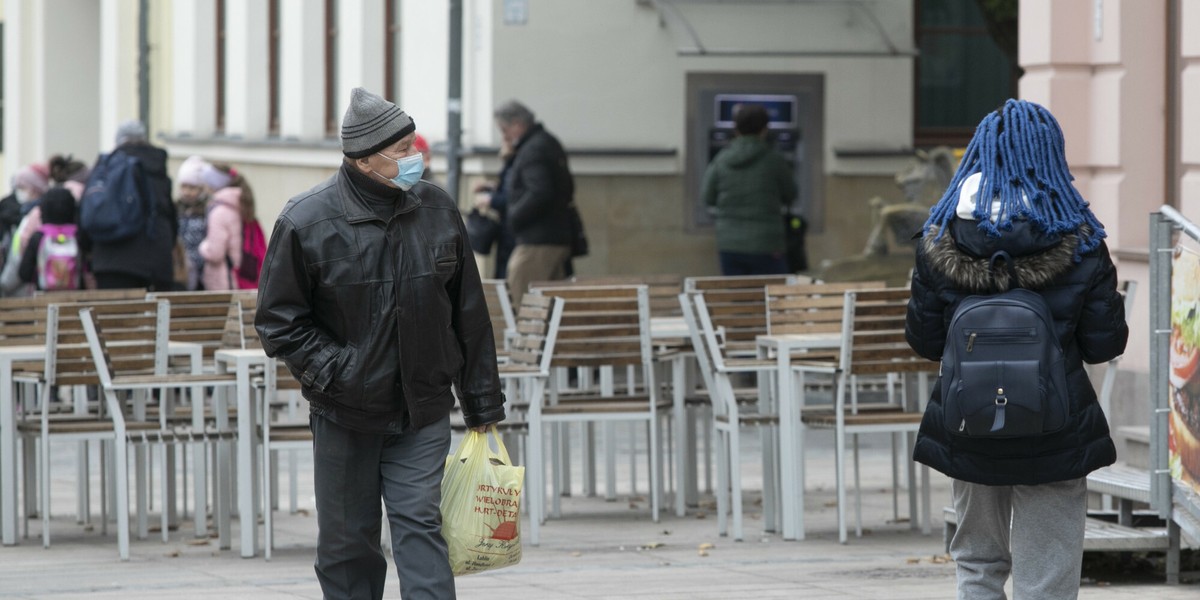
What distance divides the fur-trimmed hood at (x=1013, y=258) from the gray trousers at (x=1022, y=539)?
1.74 feet

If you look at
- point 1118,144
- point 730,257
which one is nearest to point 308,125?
point 730,257

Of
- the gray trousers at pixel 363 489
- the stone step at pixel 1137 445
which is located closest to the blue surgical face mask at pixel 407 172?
the gray trousers at pixel 363 489

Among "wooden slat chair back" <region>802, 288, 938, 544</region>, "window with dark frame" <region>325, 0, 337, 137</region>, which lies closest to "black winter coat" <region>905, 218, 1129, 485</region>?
"wooden slat chair back" <region>802, 288, 938, 544</region>

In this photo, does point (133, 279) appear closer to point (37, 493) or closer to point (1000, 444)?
point (37, 493)

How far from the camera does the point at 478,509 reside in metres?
6.11

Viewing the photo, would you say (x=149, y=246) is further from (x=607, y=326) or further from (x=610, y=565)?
(x=610, y=565)

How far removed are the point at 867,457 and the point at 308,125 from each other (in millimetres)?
11796

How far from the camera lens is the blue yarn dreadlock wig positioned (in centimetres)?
564

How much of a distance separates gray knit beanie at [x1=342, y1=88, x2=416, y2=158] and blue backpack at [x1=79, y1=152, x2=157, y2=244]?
7733mm

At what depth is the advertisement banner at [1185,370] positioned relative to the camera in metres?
7.54

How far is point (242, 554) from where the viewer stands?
29.7 feet

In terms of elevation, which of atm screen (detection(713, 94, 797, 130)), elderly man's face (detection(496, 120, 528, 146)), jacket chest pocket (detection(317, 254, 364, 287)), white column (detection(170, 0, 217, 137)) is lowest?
jacket chest pocket (detection(317, 254, 364, 287))

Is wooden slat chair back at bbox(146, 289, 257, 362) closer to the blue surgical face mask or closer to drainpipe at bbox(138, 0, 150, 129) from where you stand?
the blue surgical face mask

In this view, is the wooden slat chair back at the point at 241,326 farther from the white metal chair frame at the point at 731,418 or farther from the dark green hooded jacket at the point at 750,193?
the dark green hooded jacket at the point at 750,193
